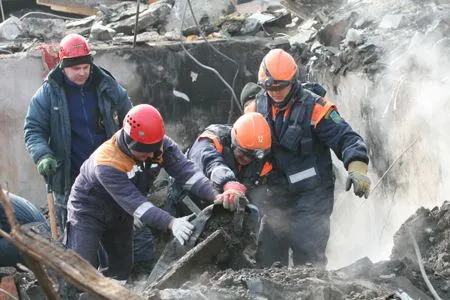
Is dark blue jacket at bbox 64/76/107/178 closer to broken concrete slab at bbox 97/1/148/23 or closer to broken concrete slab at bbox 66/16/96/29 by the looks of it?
broken concrete slab at bbox 97/1/148/23

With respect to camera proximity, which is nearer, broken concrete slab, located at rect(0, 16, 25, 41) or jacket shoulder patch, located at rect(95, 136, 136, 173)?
jacket shoulder patch, located at rect(95, 136, 136, 173)

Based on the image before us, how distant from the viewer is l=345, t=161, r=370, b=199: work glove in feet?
20.8

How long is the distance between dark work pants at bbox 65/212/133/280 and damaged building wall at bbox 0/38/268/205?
337 cm

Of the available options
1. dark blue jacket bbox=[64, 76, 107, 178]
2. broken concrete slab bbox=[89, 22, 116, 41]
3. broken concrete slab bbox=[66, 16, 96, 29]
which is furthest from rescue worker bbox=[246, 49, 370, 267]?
broken concrete slab bbox=[66, 16, 96, 29]

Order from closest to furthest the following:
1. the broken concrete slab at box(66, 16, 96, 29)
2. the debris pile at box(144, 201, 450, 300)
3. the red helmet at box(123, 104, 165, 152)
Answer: the debris pile at box(144, 201, 450, 300)
the red helmet at box(123, 104, 165, 152)
the broken concrete slab at box(66, 16, 96, 29)

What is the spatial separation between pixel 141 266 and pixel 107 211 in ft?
3.97

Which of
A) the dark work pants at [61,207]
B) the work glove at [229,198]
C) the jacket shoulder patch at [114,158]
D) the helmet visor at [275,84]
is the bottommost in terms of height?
the dark work pants at [61,207]

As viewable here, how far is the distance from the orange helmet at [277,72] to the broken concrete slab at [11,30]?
541 cm

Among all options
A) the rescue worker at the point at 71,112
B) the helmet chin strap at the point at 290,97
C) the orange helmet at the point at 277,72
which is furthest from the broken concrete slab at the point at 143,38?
the helmet chin strap at the point at 290,97

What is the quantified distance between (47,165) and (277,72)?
2037 millimetres

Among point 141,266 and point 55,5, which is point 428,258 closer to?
point 141,266

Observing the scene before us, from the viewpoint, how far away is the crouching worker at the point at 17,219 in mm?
6102

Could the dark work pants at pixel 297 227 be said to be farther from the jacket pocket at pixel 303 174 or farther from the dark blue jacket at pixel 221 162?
the dark blue jacket at pixel 221 162

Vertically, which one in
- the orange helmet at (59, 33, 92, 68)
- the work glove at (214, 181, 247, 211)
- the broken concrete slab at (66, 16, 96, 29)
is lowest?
the broken concrete slab at (66, 16, 96, 29)
